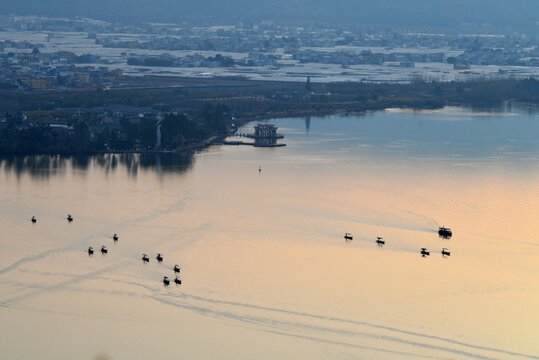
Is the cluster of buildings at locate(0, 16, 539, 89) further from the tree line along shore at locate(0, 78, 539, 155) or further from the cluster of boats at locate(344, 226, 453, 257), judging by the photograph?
the cluster of boats at locate(344, 226, 453, 257)

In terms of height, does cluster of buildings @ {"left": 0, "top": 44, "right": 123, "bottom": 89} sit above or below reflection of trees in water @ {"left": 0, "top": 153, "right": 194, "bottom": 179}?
above

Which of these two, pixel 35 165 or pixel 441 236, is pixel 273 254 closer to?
pixel 441 236

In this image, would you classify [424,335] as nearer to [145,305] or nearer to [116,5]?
[145,305]

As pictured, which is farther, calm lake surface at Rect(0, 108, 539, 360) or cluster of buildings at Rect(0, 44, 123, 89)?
cluster of buildings at Rect(0, 44, 123, 89)

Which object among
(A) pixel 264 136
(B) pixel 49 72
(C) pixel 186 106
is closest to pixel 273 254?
(A) pixel 264 136

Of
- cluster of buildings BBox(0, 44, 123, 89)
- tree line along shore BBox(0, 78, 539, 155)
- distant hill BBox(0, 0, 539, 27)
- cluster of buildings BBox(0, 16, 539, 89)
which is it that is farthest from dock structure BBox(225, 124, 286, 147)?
distant hill BBox(0, 0, 539, 27)

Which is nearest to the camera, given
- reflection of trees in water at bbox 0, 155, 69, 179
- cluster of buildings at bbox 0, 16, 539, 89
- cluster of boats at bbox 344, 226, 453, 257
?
cluster of boats at bbox 344, 226, 453, 257

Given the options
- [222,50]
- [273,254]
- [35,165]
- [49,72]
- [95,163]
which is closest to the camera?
[273,254]

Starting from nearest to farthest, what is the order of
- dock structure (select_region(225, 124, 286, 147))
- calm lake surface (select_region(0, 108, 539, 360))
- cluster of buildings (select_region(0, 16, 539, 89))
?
calm lake surface (select_region(0, 108, 539, 360)) → dock structure (select_region(225, 124, 286, 147)) → cluster of buildings (select_region(0, 16, 539, 89))
